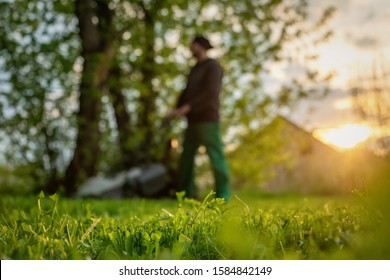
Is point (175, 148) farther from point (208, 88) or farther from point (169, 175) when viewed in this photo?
point (208, 88)

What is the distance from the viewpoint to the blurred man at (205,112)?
5.86 metres

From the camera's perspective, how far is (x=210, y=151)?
5.88 metres

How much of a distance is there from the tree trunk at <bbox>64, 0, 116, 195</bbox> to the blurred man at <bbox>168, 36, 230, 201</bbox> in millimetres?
2697

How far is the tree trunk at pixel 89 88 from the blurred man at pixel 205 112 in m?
2.70

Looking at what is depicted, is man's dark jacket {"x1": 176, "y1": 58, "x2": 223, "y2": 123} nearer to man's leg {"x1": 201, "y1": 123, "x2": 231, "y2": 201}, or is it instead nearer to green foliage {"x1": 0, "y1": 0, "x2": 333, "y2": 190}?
man's leg {"x1": 201, "y1": 123, "x2": 231, "y2": 201}

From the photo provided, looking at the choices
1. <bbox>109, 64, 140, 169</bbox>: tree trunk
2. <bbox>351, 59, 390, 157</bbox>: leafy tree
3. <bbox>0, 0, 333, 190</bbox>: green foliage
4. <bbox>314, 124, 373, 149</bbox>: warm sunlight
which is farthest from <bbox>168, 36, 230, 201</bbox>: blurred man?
<bbox>109, 64, 140, 169</bbox>: tree trunk

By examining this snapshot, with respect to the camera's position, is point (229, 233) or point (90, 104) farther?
point (90, 104)

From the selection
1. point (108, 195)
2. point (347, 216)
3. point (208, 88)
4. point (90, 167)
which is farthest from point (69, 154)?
point (347, 216)

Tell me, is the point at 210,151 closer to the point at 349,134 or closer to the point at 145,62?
the point at 349,134

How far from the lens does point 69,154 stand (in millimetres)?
8984

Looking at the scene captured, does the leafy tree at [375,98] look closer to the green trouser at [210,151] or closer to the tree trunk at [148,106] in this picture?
the green trouser at [210,151]

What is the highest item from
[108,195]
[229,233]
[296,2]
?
[296,2]

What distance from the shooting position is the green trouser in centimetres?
583
